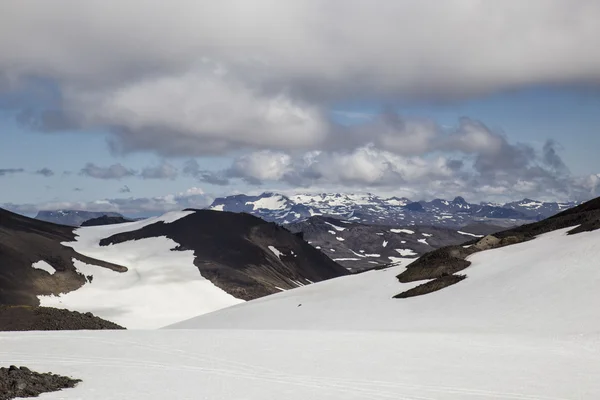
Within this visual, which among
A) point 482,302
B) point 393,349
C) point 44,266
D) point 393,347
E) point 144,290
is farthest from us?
point 144,290

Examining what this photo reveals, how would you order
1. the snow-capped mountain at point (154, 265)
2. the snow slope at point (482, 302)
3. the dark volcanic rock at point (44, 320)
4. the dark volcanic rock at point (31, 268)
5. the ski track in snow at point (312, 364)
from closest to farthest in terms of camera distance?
1. the ski track in snow at point (312, 364)
2. the snow slope at point (482, 302)
3. the dark volcanic rock at point (44, 320)
4. the dark volcanic rock at point (31, 268)
5. the snow-capped mountain at point (154, 265)

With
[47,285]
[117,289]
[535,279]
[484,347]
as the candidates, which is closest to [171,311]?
[117,289]

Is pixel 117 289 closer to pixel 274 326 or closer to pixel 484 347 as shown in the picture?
pixel 274 326

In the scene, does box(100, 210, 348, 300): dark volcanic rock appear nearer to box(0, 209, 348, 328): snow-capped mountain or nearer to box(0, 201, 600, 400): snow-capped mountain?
box(0, 209, 348, 328): snow-capped mountain

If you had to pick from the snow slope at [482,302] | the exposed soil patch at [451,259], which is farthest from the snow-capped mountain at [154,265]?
the exposed soil patch at [451,259]

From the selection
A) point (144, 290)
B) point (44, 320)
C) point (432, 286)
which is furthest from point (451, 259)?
point (144, 290)

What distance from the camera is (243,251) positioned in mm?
163375

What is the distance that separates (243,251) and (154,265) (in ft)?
96.8

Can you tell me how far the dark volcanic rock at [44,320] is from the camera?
42375 mm

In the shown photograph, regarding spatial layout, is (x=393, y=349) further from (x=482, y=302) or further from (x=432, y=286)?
(x=432, y=286)

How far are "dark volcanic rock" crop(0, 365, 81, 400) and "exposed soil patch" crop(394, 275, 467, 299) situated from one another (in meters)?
30.8

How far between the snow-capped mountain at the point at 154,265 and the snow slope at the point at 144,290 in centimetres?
20

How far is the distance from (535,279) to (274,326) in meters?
18.8

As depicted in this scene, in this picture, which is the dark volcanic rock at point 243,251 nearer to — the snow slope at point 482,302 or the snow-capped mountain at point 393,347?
the snow slope at point 482,302
